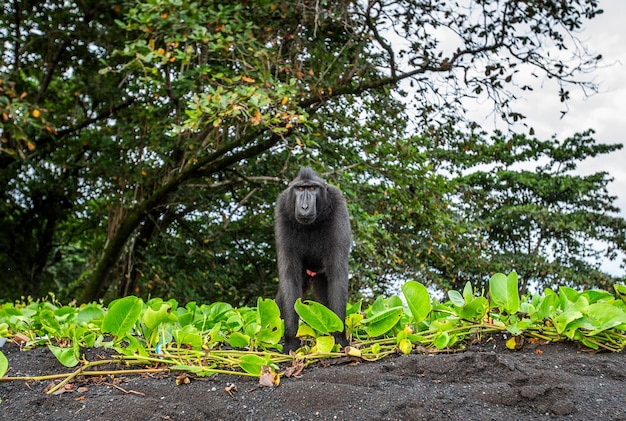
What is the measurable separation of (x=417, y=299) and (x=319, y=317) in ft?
1.97

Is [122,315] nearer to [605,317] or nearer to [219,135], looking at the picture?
[605,317]

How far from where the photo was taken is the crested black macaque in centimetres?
455

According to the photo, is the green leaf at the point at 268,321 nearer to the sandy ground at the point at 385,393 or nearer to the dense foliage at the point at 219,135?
the sandy ground at the point at 385,393

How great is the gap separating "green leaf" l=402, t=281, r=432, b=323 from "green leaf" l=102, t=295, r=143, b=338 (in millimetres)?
1483

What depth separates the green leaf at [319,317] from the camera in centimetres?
327

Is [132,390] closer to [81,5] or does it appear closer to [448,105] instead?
[448,105]

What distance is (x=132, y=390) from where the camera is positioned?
3.11 meters

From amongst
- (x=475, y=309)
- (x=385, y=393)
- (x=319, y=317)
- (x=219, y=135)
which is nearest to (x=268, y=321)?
(x=319, y=317)

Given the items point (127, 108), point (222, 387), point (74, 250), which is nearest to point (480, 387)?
point (222, 387)

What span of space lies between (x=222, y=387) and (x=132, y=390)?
0.46 meters

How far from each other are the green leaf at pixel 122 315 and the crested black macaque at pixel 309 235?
1.39 m

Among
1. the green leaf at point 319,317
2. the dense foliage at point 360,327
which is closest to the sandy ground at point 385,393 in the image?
the dense foliage at point 360,327

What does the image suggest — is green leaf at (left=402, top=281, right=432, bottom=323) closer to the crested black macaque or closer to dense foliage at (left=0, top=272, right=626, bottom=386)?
dense foliage at (left=0, top=272, right=626, bottom=386)

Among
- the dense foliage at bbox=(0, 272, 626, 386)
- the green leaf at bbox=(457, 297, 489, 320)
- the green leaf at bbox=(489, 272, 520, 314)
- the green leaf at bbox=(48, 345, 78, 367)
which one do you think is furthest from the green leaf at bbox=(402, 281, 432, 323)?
the green leaf at bbox=(48, 345, 78, 367)
